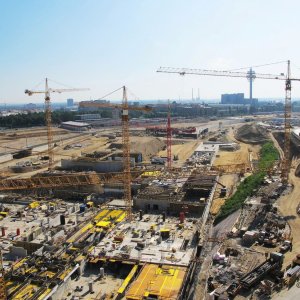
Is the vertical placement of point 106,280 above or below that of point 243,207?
below

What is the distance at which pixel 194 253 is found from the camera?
1912cm

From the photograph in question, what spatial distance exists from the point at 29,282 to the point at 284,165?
74.6 feet

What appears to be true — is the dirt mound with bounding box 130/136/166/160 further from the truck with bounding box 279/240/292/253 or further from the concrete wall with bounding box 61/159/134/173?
the truck with bounding box 279/240/292/253

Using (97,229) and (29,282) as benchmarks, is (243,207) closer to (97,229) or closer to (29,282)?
(97,229)

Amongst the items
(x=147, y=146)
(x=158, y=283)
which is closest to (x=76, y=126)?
(x=147, y=146)

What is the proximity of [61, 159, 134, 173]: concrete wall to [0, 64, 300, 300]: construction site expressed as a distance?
0.33ft

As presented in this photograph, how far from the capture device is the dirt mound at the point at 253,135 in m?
57.2

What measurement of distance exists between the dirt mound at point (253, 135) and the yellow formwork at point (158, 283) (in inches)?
1639

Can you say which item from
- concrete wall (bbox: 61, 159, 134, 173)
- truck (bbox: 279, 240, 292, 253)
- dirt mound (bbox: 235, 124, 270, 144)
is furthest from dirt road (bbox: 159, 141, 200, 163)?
truck (bbox: 279, 240, 292, 253)

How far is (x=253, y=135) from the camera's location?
6056 centimetres

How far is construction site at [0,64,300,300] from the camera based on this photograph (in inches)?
640

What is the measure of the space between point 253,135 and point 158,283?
4779 centimetres

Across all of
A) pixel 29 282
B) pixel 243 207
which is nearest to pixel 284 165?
pixel 243 207

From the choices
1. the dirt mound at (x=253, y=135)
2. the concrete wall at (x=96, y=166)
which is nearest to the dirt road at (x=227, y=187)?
the concrete wall at (x=96, y=166)
